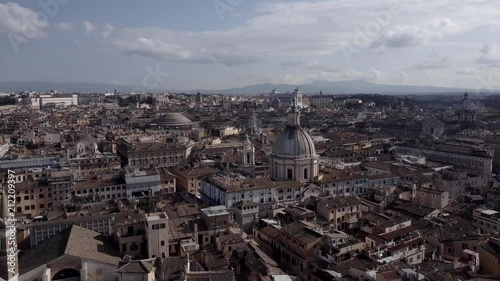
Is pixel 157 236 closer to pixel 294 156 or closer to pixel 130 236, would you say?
pixel 130 236

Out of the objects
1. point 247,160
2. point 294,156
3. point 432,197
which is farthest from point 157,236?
point 432,197

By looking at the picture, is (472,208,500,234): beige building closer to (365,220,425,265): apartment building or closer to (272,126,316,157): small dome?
(365,220,425,265): apartment building

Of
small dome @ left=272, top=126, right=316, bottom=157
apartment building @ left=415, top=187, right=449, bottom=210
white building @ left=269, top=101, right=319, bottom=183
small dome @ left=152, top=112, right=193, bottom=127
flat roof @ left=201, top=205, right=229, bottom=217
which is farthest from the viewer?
small dome @ left=152, top=112, right=193, bottom=127

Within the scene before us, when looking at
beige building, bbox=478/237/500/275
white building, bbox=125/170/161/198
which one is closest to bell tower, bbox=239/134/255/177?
white building, bbox=125/170/161/198

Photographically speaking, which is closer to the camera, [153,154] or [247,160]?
[247,160]

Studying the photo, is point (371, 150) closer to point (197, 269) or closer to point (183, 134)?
point (183, 134)
